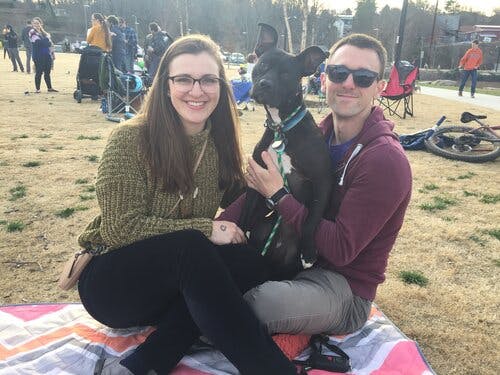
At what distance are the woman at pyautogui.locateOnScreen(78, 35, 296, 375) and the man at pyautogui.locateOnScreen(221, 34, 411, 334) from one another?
239mm

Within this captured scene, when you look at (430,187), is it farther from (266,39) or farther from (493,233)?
(266,39)

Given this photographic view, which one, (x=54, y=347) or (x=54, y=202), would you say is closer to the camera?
(x=54, y=347)

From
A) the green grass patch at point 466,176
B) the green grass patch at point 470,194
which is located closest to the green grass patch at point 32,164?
the green grass patch at point 470,194

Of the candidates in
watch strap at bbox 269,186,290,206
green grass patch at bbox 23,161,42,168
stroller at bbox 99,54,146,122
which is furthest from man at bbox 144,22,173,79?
watch strap at bbox 269,186,290,206

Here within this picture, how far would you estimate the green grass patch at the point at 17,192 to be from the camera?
4488mm

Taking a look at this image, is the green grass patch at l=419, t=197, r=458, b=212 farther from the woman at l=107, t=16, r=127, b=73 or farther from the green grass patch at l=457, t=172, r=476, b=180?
the woman at l=107, t=16, r=127, b=73

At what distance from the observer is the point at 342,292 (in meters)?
2.22

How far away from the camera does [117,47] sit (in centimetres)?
1214

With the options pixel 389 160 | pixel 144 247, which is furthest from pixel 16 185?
pixel 389 160

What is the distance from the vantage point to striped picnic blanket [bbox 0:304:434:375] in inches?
85.5

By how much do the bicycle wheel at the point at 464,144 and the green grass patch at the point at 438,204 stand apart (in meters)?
2.14

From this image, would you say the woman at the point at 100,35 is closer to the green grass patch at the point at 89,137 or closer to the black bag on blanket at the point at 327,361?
the green grass patch at the point at 89,137

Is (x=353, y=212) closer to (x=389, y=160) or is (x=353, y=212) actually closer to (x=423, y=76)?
(x=389, y=160)

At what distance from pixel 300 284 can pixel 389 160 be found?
0.76m
